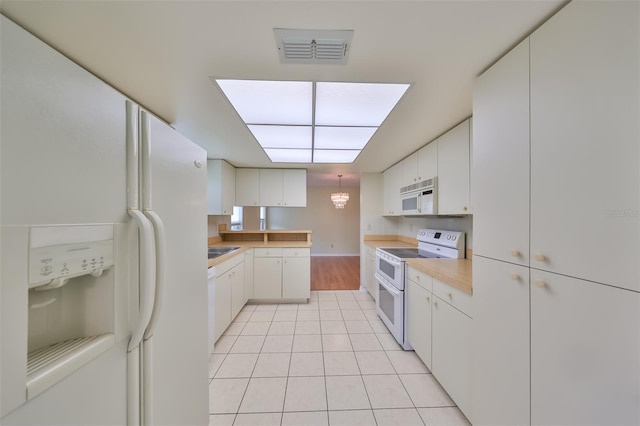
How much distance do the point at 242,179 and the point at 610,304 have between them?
12.5 feet

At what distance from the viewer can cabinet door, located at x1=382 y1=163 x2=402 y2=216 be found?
10.5ft

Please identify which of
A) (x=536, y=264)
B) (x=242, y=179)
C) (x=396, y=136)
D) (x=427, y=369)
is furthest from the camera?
(x=242, y=179)

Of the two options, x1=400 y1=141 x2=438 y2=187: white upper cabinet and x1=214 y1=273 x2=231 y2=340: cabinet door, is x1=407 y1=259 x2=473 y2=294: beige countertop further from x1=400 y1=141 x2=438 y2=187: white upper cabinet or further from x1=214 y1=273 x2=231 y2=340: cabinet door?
x1=214 y1=273 x2=231 y2=340: cabinet door

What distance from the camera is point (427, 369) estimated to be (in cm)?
193

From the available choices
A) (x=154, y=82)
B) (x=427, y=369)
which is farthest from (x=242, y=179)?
(x=427, y=369)

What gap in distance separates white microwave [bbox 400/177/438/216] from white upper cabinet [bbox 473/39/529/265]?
1.04m

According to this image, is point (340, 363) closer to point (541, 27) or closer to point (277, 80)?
point (277, 80)

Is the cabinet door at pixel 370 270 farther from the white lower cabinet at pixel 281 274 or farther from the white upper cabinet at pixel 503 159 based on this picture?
the white upper cabinet at pixel 503 159

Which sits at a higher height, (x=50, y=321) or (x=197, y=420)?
(x=50, y=321)

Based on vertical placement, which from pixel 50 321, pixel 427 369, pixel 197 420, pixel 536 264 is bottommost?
pixel 427 369

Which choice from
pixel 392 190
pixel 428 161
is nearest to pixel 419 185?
pixel 428 161

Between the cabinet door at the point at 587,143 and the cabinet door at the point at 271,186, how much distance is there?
3177 millimetres

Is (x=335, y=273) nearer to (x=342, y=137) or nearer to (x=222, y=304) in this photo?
(x=222, y=304)

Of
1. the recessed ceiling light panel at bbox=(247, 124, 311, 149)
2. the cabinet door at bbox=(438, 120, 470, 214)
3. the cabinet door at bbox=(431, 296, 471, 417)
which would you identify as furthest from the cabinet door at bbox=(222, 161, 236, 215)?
the cabinet door at bbox=(431, 296, 471, 417)
